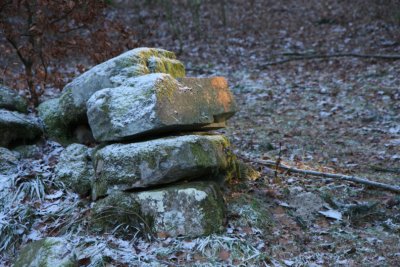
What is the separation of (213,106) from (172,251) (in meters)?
1.84

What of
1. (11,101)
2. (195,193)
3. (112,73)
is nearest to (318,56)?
(112,73)

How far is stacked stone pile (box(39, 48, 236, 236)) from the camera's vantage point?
434cm

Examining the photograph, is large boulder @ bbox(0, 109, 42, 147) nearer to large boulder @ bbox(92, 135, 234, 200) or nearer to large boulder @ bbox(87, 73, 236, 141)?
large boulder @ bbox(87, 73, 236, 141)

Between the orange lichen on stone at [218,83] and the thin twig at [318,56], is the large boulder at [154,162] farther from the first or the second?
the thin twig at [318,56]

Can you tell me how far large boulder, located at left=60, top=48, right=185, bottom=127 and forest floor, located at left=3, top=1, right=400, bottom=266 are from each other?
179 centimetres

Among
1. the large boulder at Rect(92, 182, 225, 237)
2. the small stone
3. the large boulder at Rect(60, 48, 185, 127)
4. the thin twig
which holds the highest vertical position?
the large boulder at Rect(60, 48, 185, 127)

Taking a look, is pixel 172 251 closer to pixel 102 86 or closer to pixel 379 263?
pixel 379 263

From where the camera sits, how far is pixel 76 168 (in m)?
5.20

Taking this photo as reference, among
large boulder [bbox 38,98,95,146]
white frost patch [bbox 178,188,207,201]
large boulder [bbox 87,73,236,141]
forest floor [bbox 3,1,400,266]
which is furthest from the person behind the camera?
large boulder [bbox 38,98,95,146]

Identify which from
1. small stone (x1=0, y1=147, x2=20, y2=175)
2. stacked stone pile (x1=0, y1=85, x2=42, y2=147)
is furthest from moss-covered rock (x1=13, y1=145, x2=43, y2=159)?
small stone (x1=0, y1=147, x2=20, y2=175)

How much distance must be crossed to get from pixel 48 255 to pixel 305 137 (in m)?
4.93

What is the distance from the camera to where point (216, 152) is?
468 centimetres

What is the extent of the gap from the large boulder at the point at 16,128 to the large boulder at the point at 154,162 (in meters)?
1.82

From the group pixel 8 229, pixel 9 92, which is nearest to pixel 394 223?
pixel 8 229
